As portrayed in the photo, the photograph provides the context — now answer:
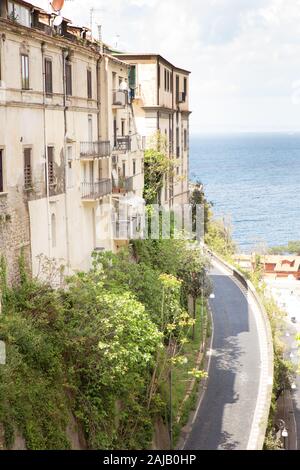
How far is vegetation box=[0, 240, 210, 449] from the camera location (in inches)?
845

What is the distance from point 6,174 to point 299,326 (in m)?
51.7

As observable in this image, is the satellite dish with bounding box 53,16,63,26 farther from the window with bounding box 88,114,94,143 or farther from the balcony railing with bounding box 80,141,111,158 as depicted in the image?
the window with bounding box 88,114,94,143

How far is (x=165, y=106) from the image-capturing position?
56812 millimetres

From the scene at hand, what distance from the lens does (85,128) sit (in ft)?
117

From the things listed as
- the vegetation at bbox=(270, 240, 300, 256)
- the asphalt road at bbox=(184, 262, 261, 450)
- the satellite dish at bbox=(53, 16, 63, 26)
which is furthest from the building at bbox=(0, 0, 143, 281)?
the vegetation at bbox=(270, 240, 300, 256)

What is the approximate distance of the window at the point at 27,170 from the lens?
27967 millimetres

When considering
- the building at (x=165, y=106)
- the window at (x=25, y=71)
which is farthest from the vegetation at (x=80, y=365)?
the building at (x=165, y=106)

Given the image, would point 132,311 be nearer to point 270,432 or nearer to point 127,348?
point 127,348

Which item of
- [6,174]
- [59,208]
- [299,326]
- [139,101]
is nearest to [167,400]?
[59,208]

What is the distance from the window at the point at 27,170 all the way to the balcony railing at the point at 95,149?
665 centimetres

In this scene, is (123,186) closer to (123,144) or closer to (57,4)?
(123,144)

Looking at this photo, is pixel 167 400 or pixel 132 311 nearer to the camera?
pixel 132 311

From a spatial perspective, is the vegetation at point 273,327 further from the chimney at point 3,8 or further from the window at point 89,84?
the chimney at point 3,8

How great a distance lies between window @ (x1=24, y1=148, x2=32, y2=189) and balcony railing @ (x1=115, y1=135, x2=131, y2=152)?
1370 cm
